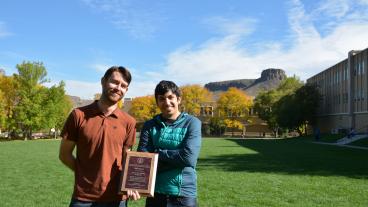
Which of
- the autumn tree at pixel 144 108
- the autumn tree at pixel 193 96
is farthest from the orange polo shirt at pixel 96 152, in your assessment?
the autumn tree at pixel 144 108

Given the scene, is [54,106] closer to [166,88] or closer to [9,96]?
[9,96]

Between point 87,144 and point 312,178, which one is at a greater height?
point 87,144

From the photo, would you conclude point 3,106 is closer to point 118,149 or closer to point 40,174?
point 40,174

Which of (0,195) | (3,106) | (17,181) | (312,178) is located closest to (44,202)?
(0,195)

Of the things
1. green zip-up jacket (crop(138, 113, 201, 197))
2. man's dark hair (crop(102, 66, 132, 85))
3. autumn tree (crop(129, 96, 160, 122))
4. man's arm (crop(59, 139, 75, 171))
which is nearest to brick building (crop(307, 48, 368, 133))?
autumn tree (crop(129, 96, 160, 122))

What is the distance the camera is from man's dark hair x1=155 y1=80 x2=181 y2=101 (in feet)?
14.4

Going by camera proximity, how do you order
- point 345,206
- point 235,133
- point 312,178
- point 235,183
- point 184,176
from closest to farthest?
point 184,176 → point 345,206 → point 235,183 → point 312,178 → point 235,133

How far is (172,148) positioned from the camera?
14.2 ft

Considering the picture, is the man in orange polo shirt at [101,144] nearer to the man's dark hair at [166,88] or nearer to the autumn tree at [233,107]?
the man's dark hair at [166,88]

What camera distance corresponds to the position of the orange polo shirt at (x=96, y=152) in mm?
4004

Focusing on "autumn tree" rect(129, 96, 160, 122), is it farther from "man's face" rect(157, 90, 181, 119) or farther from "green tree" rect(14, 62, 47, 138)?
"man's face" rect(157, 90, 181, 119)

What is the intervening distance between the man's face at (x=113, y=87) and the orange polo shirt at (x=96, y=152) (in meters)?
0.15

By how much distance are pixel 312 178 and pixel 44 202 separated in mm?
8836

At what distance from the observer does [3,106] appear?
59969mm
